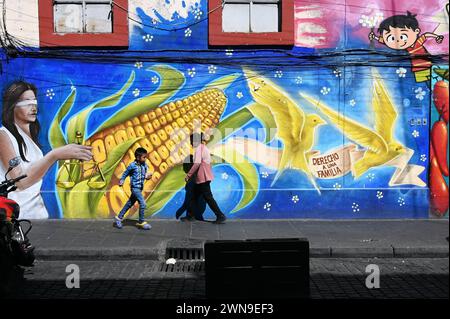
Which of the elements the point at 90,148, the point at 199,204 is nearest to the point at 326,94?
the point at 199,204

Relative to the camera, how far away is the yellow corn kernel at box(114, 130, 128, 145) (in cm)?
1049

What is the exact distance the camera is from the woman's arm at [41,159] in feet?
34.3

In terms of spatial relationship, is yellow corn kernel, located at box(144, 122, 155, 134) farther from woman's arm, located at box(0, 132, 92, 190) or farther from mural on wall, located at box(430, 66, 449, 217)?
mural on wall, located at box(430, 66, 449, 217)

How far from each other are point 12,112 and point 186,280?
5728mm

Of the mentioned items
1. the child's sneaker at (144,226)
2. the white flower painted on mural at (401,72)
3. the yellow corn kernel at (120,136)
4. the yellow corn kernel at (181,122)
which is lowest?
the child's sneaker at (144,226)

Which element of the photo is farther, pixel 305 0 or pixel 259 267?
pixel 305 0

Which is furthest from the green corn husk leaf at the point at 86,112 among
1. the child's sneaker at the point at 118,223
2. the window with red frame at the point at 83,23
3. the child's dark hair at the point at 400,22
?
the child's dark hair at the point at 400,22

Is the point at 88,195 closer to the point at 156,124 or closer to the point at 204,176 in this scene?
the point at 156,124

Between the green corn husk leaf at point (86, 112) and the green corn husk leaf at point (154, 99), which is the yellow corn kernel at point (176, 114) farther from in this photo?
the green corn husk leaf at point (86, 112)

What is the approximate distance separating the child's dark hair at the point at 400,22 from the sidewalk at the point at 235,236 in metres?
3.82

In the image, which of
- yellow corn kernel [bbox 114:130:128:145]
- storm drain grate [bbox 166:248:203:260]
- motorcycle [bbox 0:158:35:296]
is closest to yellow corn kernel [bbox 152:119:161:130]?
yellow corn kernel [bbox 114:130:128:145]

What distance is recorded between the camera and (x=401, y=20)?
10438 millimetres

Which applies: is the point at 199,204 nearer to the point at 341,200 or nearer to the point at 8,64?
the point at 341,200
